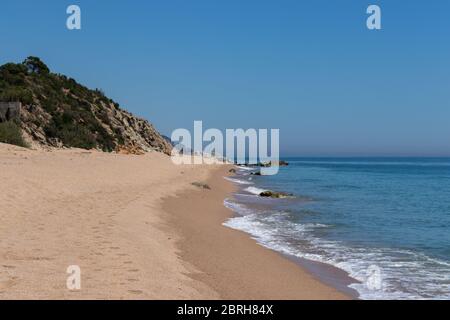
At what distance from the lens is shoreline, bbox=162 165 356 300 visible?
792 centimetres

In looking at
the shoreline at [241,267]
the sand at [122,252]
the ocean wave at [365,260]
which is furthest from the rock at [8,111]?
the shoreline at [241,267]

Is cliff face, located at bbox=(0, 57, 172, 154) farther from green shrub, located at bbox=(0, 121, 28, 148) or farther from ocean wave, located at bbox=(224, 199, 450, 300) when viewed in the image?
ocean wave, located at bbox=(224, 199, 450, 300)

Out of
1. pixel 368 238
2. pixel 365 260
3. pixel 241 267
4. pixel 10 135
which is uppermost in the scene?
pixel 10 135

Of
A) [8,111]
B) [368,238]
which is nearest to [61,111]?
[8,111]

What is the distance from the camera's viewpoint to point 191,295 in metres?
6.75

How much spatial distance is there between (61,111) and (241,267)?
143ft

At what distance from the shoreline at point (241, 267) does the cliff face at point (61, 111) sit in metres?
30.5

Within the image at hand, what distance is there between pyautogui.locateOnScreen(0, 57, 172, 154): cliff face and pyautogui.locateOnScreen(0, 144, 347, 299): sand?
27.3 meters

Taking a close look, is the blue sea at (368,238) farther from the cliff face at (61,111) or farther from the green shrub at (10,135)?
the cliff face at (61,111)

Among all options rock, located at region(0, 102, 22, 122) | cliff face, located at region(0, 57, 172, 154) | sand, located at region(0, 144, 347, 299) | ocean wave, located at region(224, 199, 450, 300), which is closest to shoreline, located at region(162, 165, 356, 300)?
sand, located at region(0, 144, 347, 299)

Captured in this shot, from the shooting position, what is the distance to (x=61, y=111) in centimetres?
4900

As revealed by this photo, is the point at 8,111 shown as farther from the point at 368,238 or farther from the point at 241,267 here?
the point at 241,267
